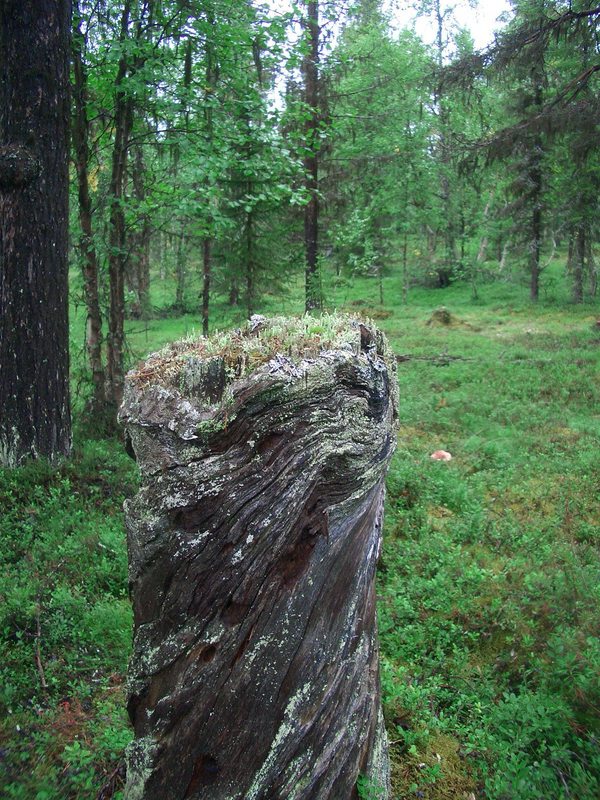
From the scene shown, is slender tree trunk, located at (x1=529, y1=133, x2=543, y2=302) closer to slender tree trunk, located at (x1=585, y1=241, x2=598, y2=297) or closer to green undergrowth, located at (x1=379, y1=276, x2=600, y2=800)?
slender tree trunk, located at (x1=585, y1=241, x2=598, y2=297)

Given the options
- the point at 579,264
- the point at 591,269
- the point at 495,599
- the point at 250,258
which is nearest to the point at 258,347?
the point at 495,599

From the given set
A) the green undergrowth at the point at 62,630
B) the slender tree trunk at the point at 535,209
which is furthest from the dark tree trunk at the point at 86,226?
the slender tree trunk at the point at 535,209

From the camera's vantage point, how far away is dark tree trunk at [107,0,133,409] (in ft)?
32.3

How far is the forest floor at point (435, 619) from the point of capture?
153 inches

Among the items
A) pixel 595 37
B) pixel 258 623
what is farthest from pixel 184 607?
pixel 595 37

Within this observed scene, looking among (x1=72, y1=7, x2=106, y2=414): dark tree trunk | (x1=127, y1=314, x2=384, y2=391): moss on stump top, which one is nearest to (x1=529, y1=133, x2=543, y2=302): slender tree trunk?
(x1=72, y1=7, x2=106, y2=414): dark tree trunk

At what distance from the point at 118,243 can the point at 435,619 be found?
26.0 feet

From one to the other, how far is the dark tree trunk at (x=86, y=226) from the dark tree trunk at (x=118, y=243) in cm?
31

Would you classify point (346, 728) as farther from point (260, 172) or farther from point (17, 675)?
point (260, 172)

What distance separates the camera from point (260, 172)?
10500mm

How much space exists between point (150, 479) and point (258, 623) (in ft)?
2.87

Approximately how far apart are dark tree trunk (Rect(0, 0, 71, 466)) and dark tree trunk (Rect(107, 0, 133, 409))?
6.31 feet

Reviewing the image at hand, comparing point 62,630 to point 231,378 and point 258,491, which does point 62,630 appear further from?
point 231,378

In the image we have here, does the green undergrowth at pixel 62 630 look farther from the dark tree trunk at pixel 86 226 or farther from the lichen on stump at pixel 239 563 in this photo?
the dark tree trunk at pixel 86 226
